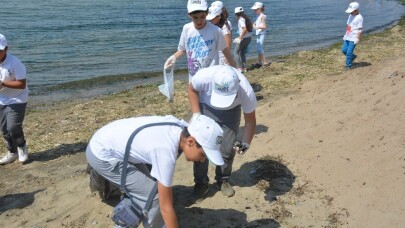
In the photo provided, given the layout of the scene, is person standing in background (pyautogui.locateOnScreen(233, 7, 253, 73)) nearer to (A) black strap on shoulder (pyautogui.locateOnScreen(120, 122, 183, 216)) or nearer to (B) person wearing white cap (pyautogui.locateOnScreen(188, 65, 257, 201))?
(B) person wearing white cap (pyautogui.locateOnScreen(188, 65, 257, 201))

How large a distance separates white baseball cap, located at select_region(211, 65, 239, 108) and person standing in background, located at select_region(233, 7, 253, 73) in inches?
292

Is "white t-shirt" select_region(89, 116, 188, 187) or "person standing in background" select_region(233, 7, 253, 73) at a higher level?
"white t-shirt" select_region(89, 116, 188, 187)

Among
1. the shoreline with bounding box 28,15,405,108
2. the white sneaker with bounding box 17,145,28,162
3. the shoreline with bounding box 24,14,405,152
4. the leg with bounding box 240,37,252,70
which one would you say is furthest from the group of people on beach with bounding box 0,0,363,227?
the leg with bounding box 240,37,252,70

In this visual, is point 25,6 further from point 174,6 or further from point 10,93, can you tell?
point 10,93

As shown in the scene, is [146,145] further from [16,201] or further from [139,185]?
[16,201]

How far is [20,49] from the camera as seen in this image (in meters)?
16.0

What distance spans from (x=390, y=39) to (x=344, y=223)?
1646 centimetres

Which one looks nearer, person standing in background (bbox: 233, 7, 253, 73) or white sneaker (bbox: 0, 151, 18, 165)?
white sneaker (bbox: 0, 151, 18, 165)

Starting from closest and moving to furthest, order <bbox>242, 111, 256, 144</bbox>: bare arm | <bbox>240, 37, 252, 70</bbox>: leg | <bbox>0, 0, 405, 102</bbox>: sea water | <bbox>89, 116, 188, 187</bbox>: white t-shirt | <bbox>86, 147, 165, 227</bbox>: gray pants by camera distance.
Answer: <bbox>89, 116, 188, 187</bbox>: white t-shirt → <bbox>86, 147, 165, 227</bbox>: gray pants → <bbox>242, 111, 256, 144</bbox>: bare arm → <bbox>240, 37, 252, 70</bbox>: leg → <bbox>0, 0, 405, 102</bbox>: sea water

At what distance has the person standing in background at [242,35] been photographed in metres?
11.0

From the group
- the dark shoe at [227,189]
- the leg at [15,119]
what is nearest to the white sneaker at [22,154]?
the leg at [15,119]

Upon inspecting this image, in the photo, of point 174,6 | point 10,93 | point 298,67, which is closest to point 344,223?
point 10,93

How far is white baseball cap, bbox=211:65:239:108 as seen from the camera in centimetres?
377

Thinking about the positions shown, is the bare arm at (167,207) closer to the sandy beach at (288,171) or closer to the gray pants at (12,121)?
the sandy beach at (288,171)
